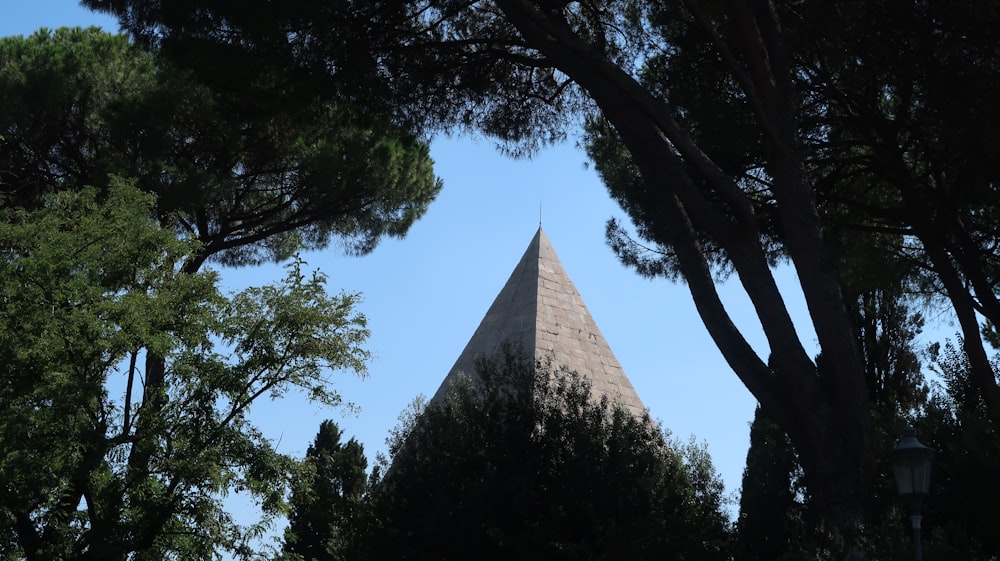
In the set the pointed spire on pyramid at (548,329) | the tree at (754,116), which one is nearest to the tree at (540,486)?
the tree at (754,116)

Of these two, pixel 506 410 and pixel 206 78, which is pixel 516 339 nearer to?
pixel 506 410

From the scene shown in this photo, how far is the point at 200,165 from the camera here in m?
13.4

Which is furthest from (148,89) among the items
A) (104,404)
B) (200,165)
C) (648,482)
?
(648,482)

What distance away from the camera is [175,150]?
13242 millimetres

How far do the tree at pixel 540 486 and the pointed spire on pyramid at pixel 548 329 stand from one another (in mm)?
4023

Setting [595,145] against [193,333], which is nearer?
[193,333]

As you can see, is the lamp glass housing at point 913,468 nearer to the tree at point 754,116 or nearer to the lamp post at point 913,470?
the lamp post at point 913,470

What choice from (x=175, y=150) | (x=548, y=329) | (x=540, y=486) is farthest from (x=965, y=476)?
(x=175, y=150)

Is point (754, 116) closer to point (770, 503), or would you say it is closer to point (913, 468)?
point (770, 503)

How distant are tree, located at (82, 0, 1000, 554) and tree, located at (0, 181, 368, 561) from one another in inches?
81.6

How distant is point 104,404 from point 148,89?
16.1ft

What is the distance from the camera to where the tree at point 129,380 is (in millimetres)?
9328

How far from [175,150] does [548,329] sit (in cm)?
494

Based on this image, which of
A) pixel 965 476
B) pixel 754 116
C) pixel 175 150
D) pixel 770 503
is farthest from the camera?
pixel 175 150
